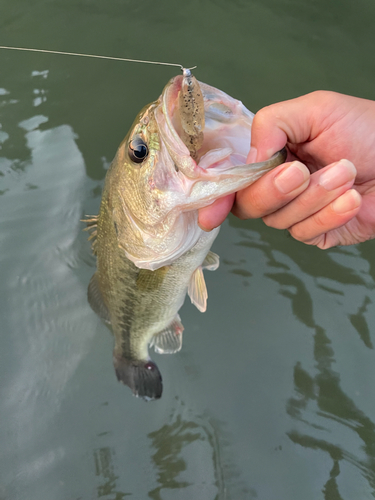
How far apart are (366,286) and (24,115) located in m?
3.61

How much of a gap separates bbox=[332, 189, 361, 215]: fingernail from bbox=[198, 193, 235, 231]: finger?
40 centimetres

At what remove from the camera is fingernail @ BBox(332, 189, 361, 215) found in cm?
117

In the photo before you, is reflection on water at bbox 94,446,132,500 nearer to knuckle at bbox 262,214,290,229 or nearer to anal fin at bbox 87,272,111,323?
anal fin at bbox 87,272,111,323

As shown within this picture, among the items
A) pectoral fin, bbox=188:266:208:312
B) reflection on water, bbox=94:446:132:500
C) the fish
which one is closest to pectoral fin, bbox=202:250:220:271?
the fish

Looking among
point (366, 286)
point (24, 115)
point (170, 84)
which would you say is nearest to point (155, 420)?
point (366, 286)

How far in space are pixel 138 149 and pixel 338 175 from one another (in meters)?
0.75

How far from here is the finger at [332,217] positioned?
1181 millimetres

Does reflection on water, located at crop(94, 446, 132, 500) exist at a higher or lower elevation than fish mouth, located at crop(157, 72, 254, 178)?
lower

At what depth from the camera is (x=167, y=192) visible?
127 cm

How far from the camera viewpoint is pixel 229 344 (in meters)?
2.66

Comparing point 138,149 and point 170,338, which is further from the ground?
point 138,149

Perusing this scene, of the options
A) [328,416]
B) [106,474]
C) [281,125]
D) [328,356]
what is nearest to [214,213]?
[281,125]

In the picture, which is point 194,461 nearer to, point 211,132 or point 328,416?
point 328,416

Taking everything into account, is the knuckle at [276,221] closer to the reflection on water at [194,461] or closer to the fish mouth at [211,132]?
the fish mouth at [211,132]
